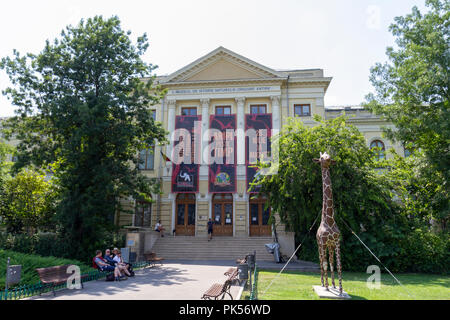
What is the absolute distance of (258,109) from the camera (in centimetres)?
3219

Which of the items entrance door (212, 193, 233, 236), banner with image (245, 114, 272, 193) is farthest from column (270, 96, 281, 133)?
entrance door (212, 193, 233, 236)

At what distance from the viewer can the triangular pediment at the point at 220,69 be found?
1270 inches

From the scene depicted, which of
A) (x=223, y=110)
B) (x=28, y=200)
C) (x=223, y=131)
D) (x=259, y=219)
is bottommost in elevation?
(x=259, y=219)

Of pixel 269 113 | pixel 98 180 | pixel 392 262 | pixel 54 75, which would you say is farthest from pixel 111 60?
pixel 392 262

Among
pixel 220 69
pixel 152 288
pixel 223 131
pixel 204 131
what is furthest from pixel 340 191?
pixel 220 69

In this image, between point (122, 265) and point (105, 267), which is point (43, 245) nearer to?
point (105, 267)

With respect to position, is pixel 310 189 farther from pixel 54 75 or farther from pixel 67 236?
pixel 54 75

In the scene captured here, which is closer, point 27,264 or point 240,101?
point 27,264

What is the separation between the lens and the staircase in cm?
2415

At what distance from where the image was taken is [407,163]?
2231 centimetres

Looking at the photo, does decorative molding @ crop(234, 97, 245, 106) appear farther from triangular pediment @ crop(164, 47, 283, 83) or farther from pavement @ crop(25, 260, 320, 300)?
pavement @ crop(25, 260, 320, 300)

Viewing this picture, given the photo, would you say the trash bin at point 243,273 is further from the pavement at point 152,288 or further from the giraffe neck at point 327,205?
the giraffe neck at point 327,205

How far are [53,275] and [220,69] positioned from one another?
1012 inches
